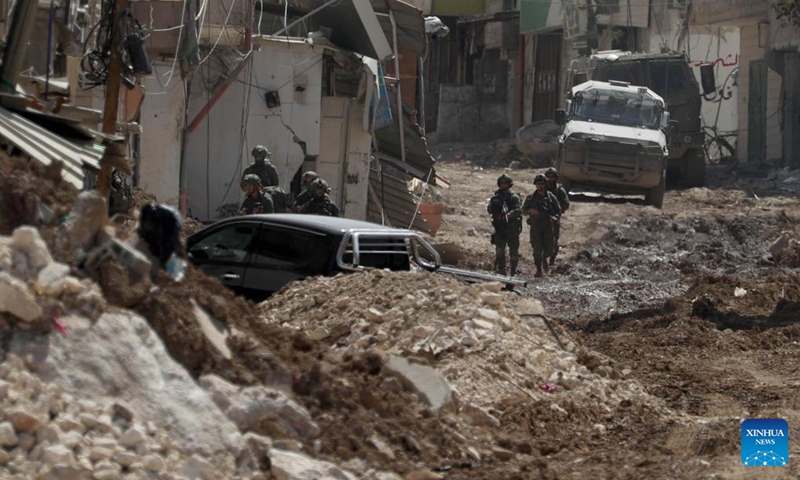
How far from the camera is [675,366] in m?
10.5

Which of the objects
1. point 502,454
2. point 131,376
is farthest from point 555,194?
point 131,376

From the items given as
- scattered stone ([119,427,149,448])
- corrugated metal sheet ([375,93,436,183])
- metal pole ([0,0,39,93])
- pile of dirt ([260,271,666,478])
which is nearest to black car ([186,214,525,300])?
pile of dirt ([260,271,666,478])

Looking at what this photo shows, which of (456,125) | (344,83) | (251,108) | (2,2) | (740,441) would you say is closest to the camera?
(740,441)

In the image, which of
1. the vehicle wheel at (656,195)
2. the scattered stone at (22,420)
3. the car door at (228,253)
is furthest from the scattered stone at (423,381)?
the vehicle wheel at (656,195)

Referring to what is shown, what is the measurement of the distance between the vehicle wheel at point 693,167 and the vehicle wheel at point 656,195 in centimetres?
344

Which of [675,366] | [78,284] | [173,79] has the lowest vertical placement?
[675,366]

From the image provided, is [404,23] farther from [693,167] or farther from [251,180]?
[693,167]

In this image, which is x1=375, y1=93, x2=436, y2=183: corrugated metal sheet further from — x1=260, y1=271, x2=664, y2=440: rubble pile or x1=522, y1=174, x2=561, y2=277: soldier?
x1=260, y1=271, x2=664, y2=440: rubble pile

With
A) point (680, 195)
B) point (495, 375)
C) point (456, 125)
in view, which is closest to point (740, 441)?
point (495, 375)

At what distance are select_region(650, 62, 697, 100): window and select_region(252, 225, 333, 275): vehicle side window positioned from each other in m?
18.1

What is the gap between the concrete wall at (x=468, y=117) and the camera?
39875 mm

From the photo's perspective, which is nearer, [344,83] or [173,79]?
[173,79]

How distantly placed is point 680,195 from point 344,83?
9256mm

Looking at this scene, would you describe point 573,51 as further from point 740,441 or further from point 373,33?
point 740,441
